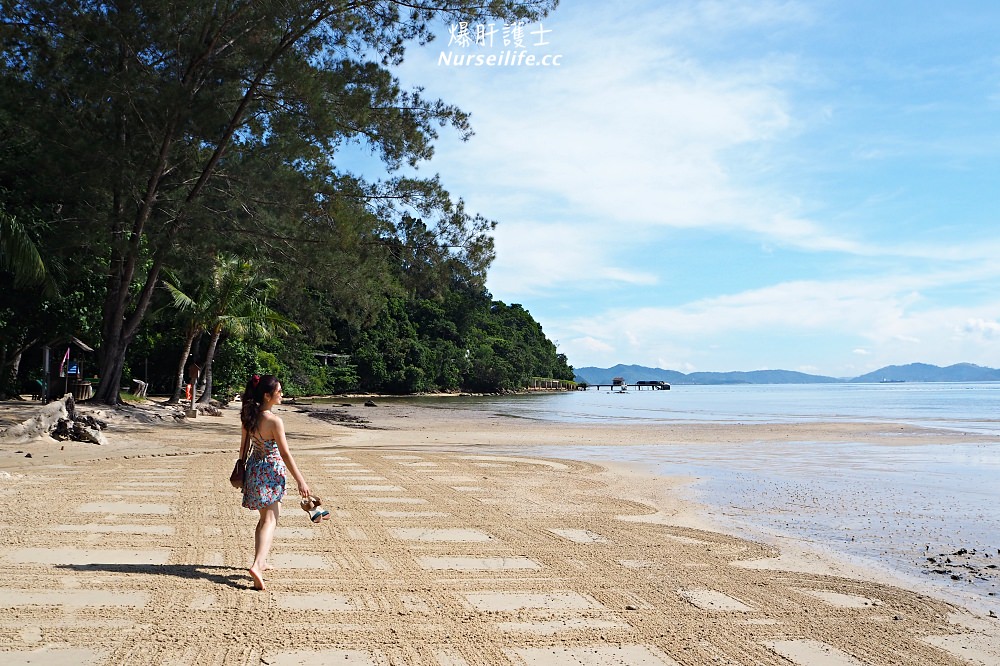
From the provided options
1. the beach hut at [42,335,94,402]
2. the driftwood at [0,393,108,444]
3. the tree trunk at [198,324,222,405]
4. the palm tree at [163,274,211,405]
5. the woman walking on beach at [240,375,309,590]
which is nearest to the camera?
the woman walking on beach at [240,375,309,590]

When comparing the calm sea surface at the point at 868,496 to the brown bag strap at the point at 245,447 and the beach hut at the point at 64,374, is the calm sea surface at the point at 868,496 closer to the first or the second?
the brown bag strap at the point at 245,447

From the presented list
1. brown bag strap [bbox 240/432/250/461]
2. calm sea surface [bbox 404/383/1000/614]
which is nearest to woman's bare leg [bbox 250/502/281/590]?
brown bag strap [bbox 240/432/250/461]

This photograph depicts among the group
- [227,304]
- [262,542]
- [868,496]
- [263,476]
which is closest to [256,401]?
[263,476]

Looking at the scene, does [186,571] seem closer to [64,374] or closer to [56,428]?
[56,428]

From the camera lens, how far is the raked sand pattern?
13.1 ft

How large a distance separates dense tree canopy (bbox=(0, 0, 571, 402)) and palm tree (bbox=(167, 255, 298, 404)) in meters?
3.39

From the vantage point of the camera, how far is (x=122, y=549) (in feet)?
19.0

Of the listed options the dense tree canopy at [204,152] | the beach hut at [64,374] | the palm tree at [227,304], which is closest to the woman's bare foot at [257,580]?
the dense tree canopy at [204,152]

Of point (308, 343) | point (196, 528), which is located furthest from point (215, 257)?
point (308, 343)

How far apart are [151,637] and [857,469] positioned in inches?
512

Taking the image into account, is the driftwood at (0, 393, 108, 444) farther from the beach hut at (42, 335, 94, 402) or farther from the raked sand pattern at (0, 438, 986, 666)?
the beach hut at (42, 335, 94, 402)

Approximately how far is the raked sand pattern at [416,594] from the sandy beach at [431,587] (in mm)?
17

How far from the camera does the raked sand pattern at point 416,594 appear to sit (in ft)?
13.1

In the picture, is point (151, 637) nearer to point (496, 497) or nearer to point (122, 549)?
point (122, 549)
